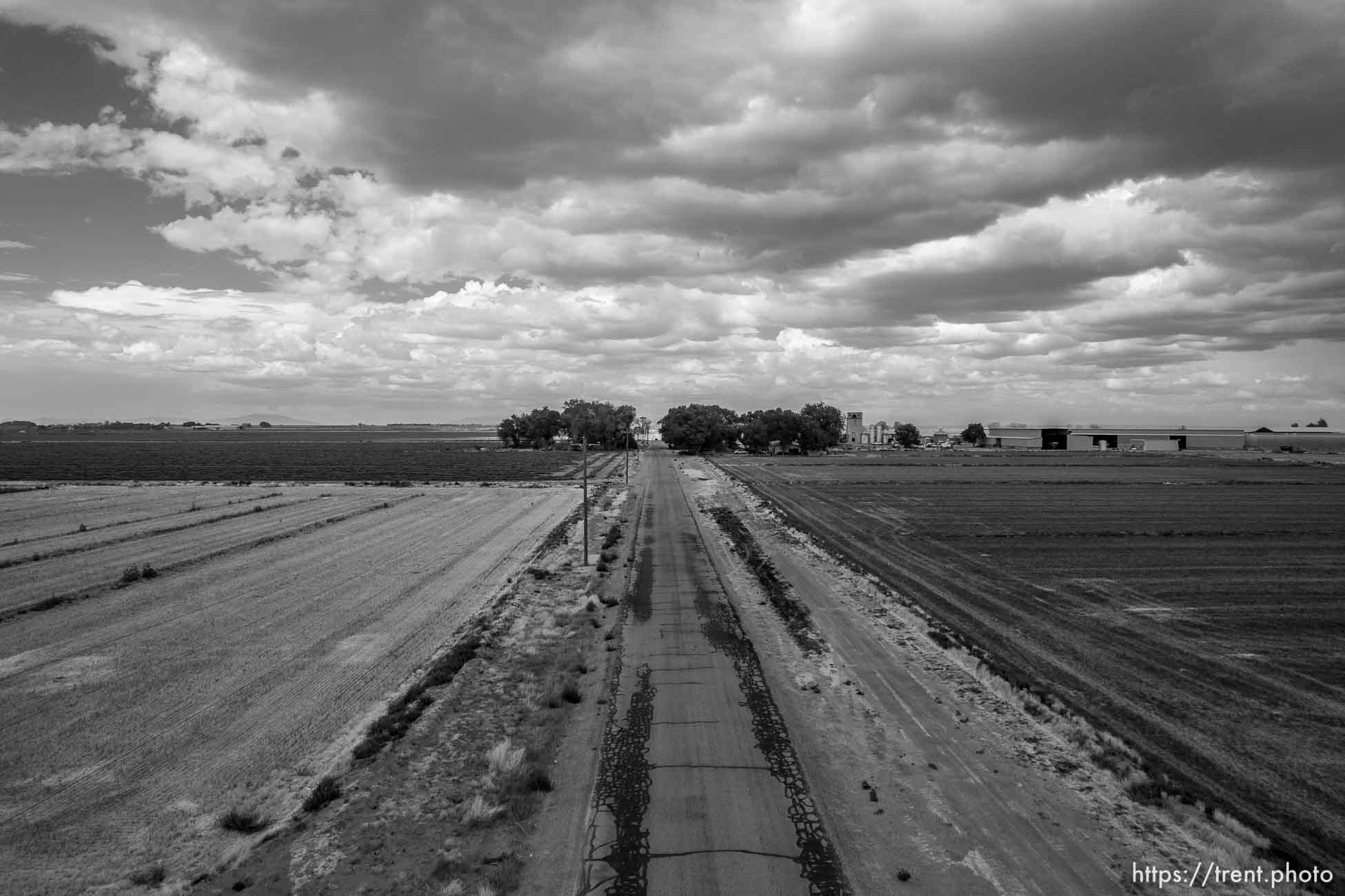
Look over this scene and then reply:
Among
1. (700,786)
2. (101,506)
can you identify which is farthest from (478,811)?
(101,506)

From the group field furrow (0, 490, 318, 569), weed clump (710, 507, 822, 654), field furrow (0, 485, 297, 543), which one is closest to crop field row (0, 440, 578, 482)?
field furrow (0, 485, 297, 543)

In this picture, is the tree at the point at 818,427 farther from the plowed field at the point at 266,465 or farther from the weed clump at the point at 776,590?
the weed clump at the point at 776,590

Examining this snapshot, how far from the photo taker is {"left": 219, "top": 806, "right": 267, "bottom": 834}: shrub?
1223 centimetres

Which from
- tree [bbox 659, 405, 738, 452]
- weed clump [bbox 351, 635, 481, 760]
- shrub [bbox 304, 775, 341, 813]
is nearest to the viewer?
shrub [bbox 304, 775, 341, 813]

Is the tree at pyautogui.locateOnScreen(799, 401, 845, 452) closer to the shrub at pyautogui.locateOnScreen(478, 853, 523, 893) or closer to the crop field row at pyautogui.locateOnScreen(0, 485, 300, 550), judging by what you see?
the crop field row at pyautogui.locateOnScreen(0, 485, 300, 550)

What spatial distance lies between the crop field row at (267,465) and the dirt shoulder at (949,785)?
82366 millimetres

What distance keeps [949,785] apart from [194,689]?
1924 cm

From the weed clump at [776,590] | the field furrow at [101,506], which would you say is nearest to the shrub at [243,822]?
the weed clump at [776,590]

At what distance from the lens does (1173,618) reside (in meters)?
26.8

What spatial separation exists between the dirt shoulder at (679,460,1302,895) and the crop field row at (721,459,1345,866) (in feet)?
5.97

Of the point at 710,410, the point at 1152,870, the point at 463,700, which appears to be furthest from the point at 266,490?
the point at 710,410

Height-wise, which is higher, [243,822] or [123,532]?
[123,532]

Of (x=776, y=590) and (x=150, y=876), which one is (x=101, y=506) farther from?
(x=150, y=876)

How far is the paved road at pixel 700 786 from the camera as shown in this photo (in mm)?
10834
